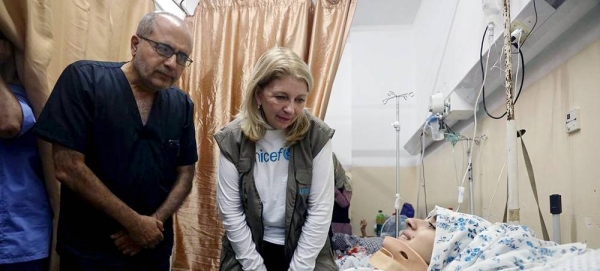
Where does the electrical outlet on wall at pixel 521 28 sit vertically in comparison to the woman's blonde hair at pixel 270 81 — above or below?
above

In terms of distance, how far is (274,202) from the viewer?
1.39m

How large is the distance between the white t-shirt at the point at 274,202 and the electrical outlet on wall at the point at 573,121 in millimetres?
806

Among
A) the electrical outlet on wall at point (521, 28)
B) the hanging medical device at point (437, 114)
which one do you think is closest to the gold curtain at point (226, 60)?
the hanging medical device at point (437, 114)

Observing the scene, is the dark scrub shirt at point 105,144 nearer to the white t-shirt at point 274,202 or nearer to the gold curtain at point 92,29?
the white t-shirt at point 274,202

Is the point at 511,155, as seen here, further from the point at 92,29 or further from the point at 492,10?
the point at 92,29

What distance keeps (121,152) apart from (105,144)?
53 millimetres

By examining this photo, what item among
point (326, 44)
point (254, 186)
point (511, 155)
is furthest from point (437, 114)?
point (254, 186)

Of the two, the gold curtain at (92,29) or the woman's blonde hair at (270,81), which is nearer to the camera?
the woman's blonde hair at (270,81)

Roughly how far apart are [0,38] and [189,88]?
A: 1.26 metres

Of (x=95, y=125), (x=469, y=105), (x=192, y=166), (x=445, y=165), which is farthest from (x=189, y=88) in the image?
(x=445, y=165)

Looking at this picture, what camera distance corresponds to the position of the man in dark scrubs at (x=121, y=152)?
120 cm

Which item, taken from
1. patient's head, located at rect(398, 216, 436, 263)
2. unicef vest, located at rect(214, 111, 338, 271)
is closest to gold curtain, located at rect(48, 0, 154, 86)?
unicef vest, located at rect(214, 111, 338, 271)

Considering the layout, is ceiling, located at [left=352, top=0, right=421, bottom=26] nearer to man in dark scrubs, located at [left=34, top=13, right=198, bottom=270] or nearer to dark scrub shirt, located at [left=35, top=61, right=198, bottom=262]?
man in dark scrubs, located at [left=34, top=13, right=198, bottom=270]

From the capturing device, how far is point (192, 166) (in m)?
1.51
